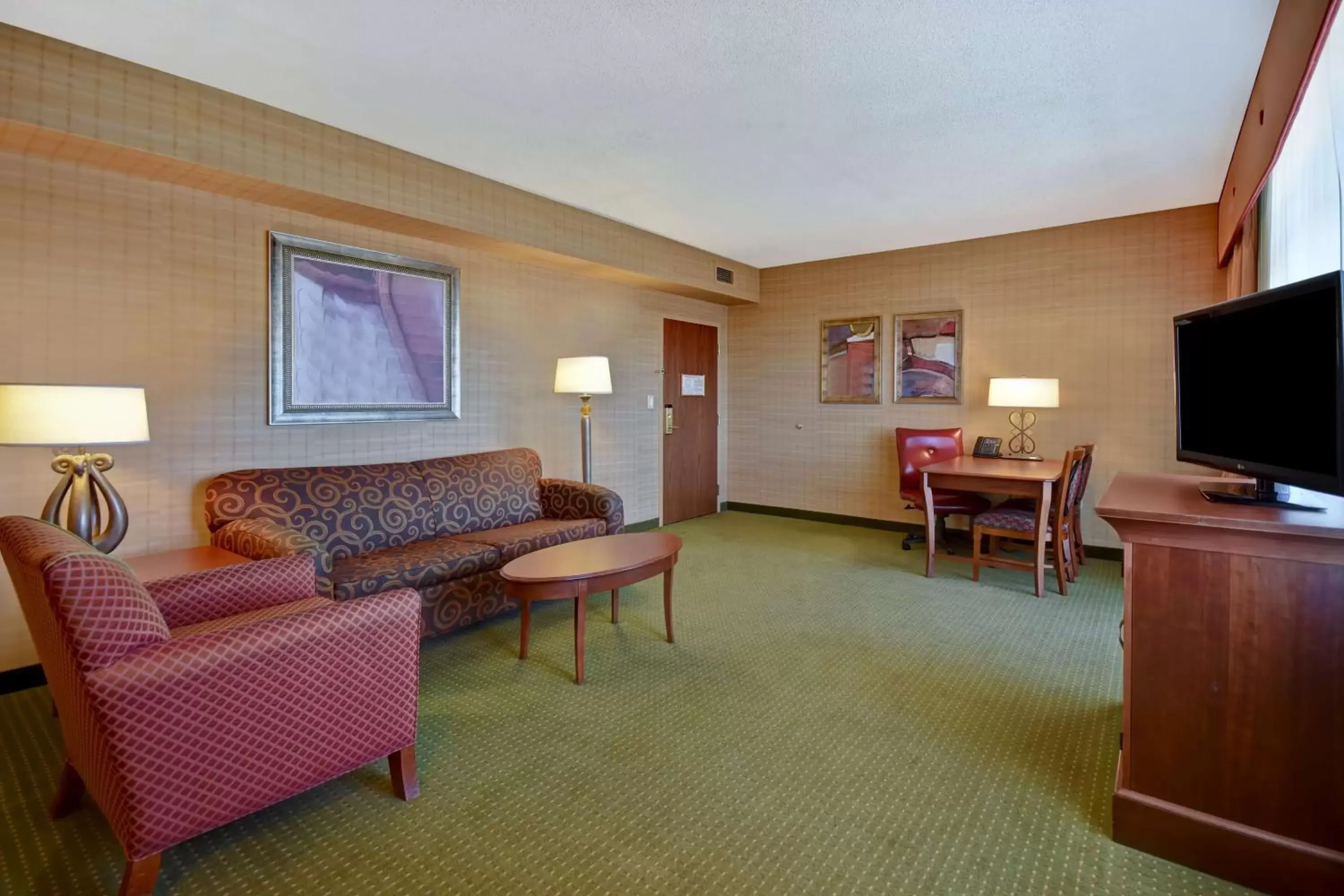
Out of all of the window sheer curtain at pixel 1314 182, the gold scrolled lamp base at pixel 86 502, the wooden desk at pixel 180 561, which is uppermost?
the window sheer curtain at pixel 1314 182

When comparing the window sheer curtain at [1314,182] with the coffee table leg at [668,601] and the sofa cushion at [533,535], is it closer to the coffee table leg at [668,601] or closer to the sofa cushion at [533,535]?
the coffee table leg at [668,601]

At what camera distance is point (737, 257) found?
6.19m

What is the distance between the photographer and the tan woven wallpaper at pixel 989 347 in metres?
4.77

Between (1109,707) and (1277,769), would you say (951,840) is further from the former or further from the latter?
(1109,707)

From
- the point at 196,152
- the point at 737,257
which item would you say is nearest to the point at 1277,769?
the point at 196,152

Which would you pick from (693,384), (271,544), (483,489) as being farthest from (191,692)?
(693,384)

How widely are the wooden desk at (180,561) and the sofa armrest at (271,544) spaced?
44 mm

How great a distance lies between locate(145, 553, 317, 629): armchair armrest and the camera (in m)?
2.06

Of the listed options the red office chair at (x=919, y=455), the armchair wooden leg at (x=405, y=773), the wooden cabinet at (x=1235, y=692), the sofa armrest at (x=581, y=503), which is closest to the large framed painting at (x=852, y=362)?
the red office chair at (x=919, y=455)

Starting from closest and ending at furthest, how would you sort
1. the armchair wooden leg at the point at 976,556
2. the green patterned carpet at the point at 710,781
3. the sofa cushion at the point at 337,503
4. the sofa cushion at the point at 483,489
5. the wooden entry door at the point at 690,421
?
the green patterned carpet at the point at 710,781 → the sofa cushion at the point at 337,503 → the sofa cushion at the point at 483,489 → the armchair wooden leg at the point at 976,556 → the wooden entry door at the point at 690,421

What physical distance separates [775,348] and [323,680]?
5.63 meters

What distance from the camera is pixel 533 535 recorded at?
3777 mm

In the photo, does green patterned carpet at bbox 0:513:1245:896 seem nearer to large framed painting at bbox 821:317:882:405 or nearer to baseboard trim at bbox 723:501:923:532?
baseboard trim at bbox 723:501:923:532

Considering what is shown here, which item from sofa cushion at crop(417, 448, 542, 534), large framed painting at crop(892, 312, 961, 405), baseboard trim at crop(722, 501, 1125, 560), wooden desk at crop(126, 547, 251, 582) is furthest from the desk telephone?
wooden desk at crop(126, 547, 251, 582)
